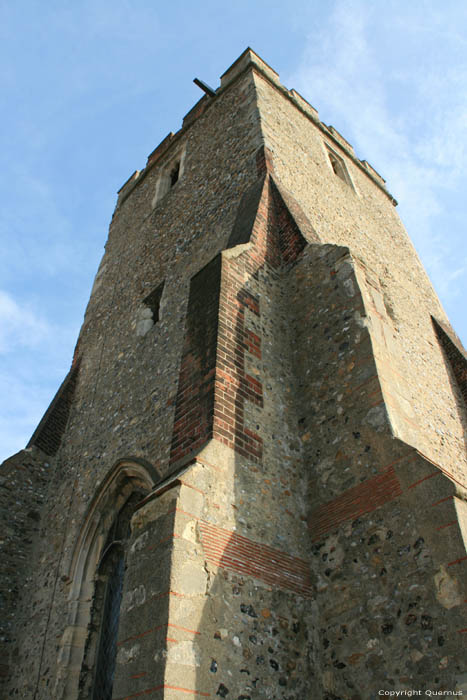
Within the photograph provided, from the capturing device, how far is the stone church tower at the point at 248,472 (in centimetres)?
389

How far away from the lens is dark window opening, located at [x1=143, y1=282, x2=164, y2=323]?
30.5ft

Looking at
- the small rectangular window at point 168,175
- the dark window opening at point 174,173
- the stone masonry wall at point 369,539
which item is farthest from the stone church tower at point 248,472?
the dark window opening at point 174,173

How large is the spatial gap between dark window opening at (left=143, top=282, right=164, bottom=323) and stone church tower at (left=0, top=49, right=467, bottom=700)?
0.14 ft

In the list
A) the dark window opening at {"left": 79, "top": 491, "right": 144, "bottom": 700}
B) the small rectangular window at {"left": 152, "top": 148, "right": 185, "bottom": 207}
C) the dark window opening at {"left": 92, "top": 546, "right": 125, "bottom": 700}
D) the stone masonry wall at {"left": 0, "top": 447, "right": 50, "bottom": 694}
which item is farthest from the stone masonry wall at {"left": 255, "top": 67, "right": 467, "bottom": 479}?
the stone masonry wall at {"left": 0, "top": 447, "right": 50, "bottom": 694}

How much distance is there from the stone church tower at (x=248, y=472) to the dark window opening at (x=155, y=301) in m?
0.04

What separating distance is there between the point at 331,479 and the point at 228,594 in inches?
61.3

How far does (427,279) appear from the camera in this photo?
1248 cm

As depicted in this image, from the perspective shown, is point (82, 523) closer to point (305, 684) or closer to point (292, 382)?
point (292, 382)

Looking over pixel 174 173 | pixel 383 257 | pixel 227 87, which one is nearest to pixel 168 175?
pixel 174 173

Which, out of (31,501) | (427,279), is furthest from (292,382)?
(427,279)

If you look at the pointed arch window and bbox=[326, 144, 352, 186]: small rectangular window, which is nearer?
the pointed arch window

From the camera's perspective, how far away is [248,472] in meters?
4.98

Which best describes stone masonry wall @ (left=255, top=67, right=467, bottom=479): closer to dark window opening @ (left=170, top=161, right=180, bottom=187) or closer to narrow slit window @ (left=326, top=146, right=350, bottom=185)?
narrow slit window @ (left=326, top=146, right=350, bottom=185)

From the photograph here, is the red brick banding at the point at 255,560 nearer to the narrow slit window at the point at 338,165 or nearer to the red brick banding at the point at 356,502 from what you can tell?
the red brick banding at the point at 356,502
